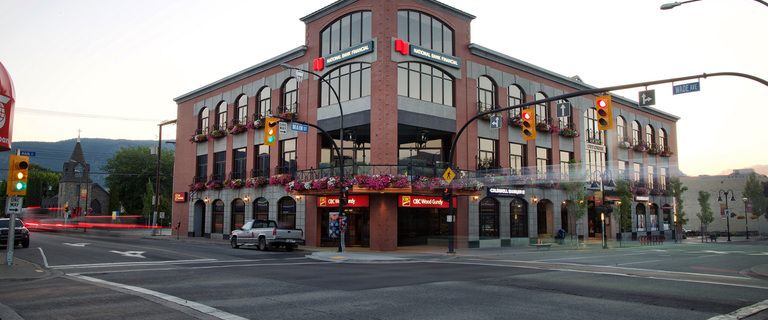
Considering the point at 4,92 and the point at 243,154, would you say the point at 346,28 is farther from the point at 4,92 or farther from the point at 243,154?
the point at 4,92

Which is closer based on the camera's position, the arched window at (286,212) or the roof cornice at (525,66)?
the roof cornice at (525,66)

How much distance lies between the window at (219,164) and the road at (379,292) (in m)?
24.3

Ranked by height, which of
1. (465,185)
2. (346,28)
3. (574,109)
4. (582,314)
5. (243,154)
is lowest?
(582,314)

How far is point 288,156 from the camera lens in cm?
3759

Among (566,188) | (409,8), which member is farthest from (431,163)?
(566,188)

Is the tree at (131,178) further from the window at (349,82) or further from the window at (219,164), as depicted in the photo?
the window at (349,82)

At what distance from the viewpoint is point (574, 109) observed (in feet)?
145

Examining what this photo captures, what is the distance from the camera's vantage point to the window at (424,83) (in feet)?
106

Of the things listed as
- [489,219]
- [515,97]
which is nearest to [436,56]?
[515,97]

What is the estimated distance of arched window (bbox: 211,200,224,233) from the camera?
43500 millimetres

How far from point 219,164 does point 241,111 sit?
511 cm

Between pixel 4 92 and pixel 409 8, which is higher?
pixel 409 8

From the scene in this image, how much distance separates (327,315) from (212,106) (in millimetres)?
39277

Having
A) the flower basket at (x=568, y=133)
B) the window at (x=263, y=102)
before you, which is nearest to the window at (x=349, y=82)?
the window at (x=263, y=102)
